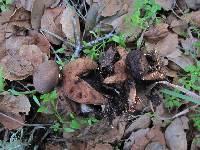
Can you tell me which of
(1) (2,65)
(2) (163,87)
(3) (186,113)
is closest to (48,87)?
(1) (2,65)

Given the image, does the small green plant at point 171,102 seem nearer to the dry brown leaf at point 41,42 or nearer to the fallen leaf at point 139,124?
the fallen leaf at point 139,124

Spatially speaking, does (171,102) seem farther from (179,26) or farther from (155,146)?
(179,26)

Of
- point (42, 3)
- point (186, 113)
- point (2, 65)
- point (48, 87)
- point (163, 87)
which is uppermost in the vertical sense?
point (42, 3)

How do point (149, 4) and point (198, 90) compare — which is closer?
point (198, 90)

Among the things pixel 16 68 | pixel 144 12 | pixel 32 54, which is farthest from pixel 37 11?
pixel 144 12

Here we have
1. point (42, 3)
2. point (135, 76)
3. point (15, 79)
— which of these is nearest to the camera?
point (135, 76)

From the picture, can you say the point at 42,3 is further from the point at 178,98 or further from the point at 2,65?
the point at 178,98
